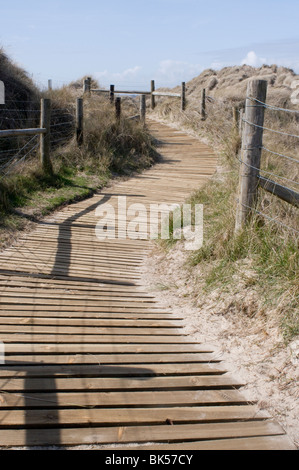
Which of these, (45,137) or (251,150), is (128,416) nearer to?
(251,150)

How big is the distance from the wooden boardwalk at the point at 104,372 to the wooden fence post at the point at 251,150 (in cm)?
124

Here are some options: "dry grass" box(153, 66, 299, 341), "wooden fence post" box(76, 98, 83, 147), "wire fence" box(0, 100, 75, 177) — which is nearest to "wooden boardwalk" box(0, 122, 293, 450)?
"dry grass" box(153, 66, 299, 341)

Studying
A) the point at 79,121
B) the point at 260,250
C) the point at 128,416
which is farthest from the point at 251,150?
the point at 79,121

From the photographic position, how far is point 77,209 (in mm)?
8203

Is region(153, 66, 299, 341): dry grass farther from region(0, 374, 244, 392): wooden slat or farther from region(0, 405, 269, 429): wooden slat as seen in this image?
region(0, 405, 269, 429): wooden slat

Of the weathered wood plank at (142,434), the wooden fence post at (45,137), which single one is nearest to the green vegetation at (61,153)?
the wooden fence post at (45,137)

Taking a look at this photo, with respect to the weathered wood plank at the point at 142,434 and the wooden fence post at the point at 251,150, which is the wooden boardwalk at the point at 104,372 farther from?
the wooden fence post at the point at 251,150

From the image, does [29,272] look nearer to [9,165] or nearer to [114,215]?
[114,215]

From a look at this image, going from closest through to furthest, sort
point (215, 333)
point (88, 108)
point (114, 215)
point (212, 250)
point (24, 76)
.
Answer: point (215, 333)
point (212, 250)
point (114, 215)
point (88, 108)
point (24, 76)

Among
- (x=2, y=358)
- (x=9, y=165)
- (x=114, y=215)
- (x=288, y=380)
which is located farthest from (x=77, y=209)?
(x=288, y=380)

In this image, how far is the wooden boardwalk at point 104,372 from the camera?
8.25ft

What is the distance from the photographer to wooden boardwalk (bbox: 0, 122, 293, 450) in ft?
8.25

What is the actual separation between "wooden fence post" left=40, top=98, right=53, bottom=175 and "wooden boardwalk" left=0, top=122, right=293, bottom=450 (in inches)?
160
